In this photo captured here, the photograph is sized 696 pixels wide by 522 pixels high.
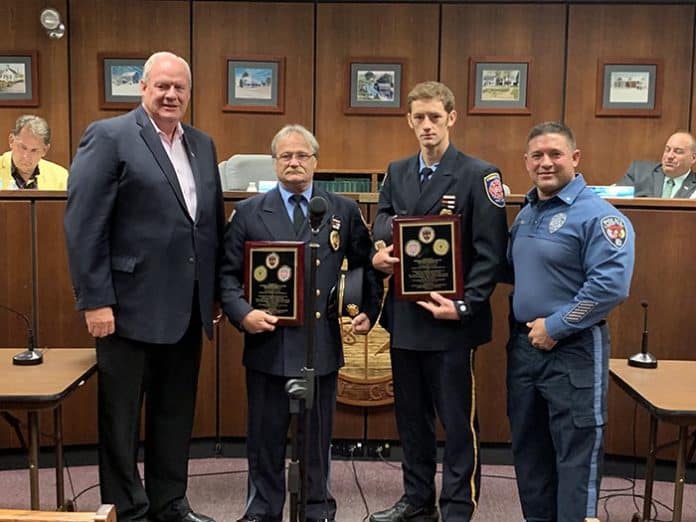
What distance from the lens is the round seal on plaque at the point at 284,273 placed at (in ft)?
8.08

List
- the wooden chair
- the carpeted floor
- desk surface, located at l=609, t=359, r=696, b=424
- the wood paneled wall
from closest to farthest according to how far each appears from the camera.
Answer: the wooden chair
desk surface, located at l=609, t=359, r=696, b=424
the carpeted floor
the wood paneled wall

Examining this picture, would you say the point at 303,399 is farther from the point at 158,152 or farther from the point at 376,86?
the point at 376,86

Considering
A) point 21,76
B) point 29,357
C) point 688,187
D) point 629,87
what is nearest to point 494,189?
point 29,357

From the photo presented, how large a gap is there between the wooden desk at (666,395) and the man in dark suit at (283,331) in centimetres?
93

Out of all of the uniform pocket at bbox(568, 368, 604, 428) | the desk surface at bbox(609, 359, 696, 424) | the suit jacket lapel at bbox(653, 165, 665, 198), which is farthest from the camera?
the suit jacket lapel at bbox(653, 165, 665, 198)

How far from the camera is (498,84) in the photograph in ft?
21.0

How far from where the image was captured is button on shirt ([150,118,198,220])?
2.49m

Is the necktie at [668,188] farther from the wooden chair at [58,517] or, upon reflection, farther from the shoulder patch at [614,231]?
the wooden chair at [58,517]

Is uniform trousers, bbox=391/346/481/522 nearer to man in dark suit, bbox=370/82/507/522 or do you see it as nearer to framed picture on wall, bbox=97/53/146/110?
man in dark suit, bbox=370/82/507/522

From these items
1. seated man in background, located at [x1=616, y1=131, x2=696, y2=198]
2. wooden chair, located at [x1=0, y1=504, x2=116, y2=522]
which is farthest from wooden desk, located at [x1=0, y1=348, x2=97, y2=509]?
seated man in background, located at [x1=616, y1=131, x2=696, y2=198]

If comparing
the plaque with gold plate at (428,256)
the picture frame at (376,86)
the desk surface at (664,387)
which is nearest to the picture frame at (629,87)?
the picture frame at (376,86)

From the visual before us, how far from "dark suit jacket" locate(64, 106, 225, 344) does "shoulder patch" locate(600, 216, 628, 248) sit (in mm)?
1318

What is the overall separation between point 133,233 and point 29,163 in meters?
2.24

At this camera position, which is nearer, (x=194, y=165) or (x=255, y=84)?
(x=194, y=165)
